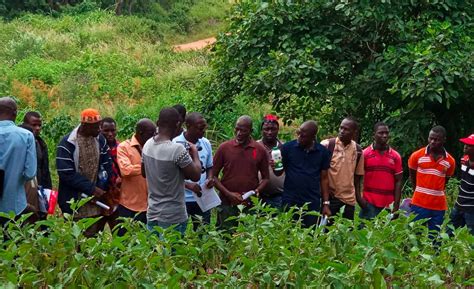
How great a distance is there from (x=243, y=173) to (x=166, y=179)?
1.22 m

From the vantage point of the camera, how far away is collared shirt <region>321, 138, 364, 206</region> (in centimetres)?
719

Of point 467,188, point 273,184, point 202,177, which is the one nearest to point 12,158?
point 202,177

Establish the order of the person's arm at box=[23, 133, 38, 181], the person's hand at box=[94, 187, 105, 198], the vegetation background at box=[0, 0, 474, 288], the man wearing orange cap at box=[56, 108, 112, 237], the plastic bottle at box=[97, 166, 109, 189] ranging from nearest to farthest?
the vegetation background at box=[0, 0, 474, 288] → the person's arm at box=[23, 133, 38, 181] → the man wearing orange cap at box=[56, 108, 112, 237] → the person's hand at box=[94, 187, 105, 198] → the plastic bottle at box=[97, 166, 109, 189]

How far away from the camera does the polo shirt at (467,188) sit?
278 inches

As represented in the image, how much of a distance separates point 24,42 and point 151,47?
3.73m

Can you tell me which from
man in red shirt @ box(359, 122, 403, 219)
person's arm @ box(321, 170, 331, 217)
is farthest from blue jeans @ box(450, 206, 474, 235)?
person's arm @ box(321, 170, 331, 217)

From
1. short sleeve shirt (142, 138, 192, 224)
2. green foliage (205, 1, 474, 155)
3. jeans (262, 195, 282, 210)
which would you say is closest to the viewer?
short sleeve shirt (142, 138, 192, 224)

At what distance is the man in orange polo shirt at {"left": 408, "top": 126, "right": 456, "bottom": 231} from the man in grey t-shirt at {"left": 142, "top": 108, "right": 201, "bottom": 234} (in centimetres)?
228

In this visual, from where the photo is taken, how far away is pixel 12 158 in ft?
19.6

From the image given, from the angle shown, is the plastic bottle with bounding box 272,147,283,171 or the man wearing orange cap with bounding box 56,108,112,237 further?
the plastic bottle with bounding box 272,147,283,171

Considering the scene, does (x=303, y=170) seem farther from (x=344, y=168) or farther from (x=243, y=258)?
(x=243, y=258)

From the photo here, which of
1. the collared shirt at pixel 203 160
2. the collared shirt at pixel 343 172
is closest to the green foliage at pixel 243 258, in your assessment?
the collared shirt at pixel 203 160

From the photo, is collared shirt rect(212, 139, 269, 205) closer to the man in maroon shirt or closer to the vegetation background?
the man in maroon shirt

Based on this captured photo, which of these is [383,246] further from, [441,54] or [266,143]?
[441,54]
